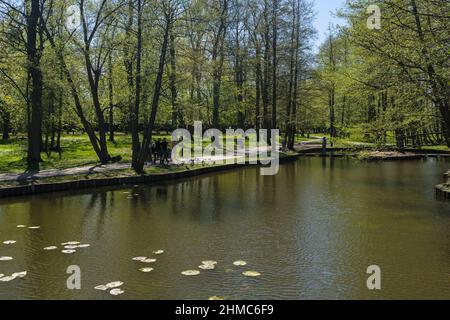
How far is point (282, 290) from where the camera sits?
7.53 meters

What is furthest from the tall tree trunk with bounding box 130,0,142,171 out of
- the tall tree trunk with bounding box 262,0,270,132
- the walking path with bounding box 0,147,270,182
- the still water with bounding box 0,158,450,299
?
the tall tree trunk with bounding box 262,0,270,132

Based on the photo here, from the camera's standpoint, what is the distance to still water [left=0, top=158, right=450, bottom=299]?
25.2 ft

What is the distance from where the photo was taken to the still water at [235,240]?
25.2ft

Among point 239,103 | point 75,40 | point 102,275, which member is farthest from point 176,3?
point 239,103

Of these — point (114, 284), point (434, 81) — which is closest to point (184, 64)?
A: point (434, 81)

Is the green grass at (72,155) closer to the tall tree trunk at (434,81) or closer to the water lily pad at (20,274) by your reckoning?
the tall tree trunk at (434,81)

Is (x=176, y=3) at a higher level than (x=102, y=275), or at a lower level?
higher

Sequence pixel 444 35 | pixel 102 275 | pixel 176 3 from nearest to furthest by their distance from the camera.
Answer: pixel 102 275 → pixel 444 35 → pixel 176 3

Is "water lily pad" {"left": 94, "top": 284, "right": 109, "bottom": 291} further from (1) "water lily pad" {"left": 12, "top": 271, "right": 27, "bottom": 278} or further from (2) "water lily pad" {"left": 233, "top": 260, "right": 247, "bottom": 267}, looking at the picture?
(2) "water lily pad" {"left": 233, "top": 260, "right": 247, "bottom": 267}

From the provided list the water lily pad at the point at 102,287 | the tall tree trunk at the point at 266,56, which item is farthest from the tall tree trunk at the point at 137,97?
the tall tree trunk at the point at 266,56

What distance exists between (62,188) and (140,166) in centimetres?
473

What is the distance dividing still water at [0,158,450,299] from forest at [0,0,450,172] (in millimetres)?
3944

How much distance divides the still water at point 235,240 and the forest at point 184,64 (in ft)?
12.9
